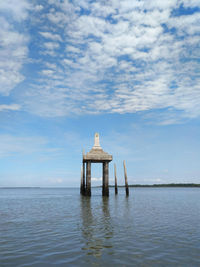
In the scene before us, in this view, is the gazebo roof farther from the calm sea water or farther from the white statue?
the calm sea water

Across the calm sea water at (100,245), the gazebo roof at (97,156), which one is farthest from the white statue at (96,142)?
the calm sea water at (100,245)

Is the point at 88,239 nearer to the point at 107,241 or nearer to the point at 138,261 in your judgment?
the point at 107,241

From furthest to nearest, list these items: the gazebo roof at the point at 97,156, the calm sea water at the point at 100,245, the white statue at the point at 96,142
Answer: the white statue at the point at 96,142
the gazebo roof at the point at 97,156
the calm sea water at the point at 100,245

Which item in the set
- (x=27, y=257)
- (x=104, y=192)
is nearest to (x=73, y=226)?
(x=27, y=257)

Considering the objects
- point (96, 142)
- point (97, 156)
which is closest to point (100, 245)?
point (97, 156)

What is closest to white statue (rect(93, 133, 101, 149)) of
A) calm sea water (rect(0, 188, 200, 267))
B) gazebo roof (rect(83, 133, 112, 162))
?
gazebo roof (rect(83, 133, 112, 162))

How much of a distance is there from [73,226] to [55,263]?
18.7 ft

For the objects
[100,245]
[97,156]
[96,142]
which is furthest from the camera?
[96,142]

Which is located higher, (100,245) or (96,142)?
(96,142)

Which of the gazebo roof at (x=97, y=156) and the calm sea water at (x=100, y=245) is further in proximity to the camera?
the gazebo roof at (x=97, y=156)

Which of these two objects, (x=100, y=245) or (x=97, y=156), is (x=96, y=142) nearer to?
(x=97, y=156)

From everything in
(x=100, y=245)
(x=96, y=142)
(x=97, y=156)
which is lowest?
(x=100, y=245)

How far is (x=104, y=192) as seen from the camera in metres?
32.5

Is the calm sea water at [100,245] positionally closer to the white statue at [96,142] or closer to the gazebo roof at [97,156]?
the gazebo roof at [97,156]
